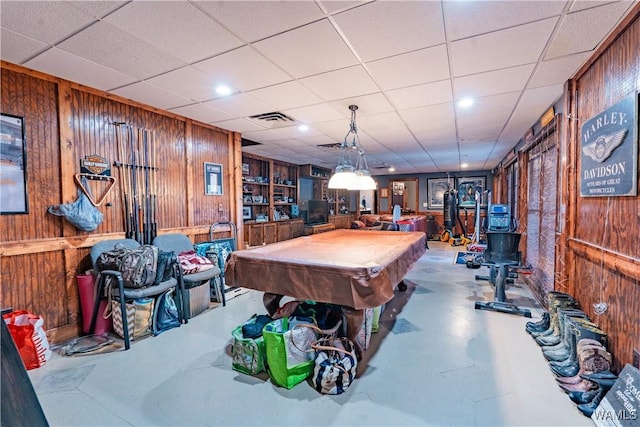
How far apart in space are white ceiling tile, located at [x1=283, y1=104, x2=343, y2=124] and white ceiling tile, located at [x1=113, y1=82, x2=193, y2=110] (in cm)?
127

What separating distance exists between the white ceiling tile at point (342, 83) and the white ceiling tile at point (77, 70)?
1778 mm

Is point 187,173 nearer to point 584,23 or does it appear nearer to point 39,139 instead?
point 39,139

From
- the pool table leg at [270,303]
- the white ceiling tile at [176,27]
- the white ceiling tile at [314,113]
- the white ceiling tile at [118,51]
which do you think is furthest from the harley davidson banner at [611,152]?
the white ceiling tile at [118,51]

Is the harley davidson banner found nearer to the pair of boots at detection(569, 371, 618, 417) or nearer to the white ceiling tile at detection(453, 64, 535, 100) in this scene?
the white ceiling tile at detection(453, 64, 535, 100)

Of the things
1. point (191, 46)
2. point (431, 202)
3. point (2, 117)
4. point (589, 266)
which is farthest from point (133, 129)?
point (431, 202)

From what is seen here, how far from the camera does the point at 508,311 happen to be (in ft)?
11.1

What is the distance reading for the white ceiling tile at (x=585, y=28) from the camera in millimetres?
1793

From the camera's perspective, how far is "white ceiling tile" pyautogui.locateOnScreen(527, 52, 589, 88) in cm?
241

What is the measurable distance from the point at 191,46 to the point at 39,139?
5.89ft

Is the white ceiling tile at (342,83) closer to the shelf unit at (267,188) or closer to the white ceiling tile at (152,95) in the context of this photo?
the white ceiling tile at (152,95)

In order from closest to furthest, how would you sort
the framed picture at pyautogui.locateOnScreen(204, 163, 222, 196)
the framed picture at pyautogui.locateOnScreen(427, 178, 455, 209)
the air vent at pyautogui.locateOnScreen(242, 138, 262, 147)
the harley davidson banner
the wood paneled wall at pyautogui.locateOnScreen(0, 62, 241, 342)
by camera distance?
the harley davidson banner, the wood paneled wall at pyautogui.locateOnScreen(0, 62, 241, 342), the framed picture at pyautogui.locateOnScreen(204, 163, 222, 196), the air vent at pyautogui.locateOnScreen(242, 138, 262, 147), the framed picture at pyautogui.locateOnScreen(427, 178, 455, 209)

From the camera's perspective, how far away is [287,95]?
126 inches

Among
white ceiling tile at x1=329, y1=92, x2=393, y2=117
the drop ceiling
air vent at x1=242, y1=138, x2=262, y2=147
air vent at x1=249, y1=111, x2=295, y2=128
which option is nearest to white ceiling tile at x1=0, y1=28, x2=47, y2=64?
the drop ceiling

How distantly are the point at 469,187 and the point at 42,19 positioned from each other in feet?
38.3
